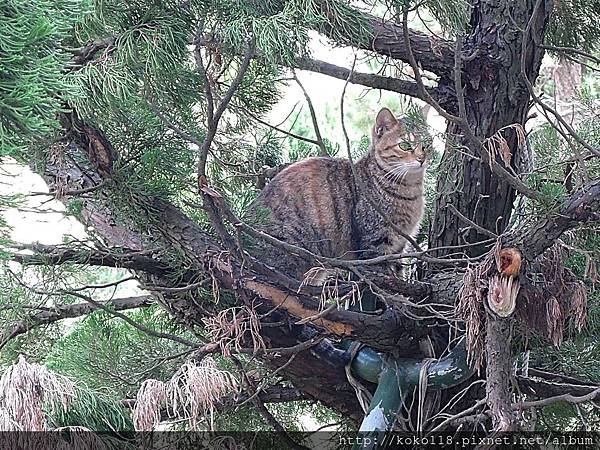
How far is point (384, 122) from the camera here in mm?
2123

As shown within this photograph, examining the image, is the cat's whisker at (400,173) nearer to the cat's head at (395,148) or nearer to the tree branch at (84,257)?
the cat's head at (395,148)

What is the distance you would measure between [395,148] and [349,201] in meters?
0.18

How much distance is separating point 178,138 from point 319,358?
54 centimetres

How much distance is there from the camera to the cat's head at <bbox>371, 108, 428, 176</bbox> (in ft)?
6.78

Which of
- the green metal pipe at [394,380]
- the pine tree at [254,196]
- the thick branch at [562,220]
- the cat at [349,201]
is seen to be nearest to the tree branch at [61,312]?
the pine tree at [254,196]

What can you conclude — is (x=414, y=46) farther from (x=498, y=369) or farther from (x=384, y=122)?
(x=498, y=369)

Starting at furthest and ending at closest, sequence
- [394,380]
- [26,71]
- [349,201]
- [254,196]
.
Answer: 1. [349,201]
2. [254,196]
3. [394,380]
4. [26,71]

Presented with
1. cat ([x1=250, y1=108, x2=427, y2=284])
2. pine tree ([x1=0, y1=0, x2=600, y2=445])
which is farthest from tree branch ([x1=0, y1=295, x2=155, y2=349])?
cat ([x1=250, y1=108, x2=427, y2=284])

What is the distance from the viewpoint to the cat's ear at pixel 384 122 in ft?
6.93

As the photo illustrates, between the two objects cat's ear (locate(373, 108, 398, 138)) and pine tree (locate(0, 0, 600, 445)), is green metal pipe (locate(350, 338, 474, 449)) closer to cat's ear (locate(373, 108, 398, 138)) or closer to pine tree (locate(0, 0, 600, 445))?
pine tree (locate(0, 0, 600, 445))

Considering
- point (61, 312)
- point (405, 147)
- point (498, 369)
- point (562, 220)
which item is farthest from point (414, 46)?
point (61, 312)

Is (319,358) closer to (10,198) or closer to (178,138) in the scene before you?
(178,138)

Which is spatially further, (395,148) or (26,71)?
(395,148)

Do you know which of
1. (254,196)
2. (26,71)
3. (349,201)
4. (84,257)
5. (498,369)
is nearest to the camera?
(26,71)
